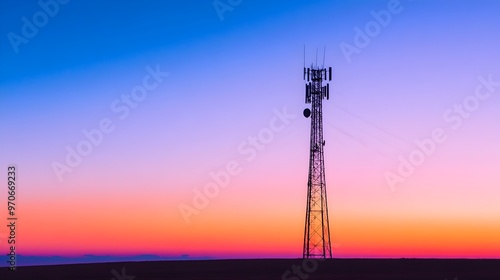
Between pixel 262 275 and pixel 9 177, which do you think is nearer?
pixel 9 177

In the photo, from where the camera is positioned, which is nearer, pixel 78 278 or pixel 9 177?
pixel 9 177

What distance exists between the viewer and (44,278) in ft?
162

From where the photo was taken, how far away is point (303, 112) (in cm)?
5578

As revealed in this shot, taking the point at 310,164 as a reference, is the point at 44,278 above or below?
below

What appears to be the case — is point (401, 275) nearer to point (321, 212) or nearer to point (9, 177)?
point (321, 212)

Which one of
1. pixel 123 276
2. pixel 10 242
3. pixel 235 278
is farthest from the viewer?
pixel 123 276

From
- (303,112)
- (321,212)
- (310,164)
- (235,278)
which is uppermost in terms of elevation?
(303,112)

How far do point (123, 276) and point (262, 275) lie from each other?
10.2 metres

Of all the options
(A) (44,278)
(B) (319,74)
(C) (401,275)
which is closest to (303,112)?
(B) (319,74)

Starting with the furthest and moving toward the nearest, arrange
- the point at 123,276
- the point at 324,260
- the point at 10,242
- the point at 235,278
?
the point at 324,260, the point at 123,276, the point at 235,278, the point at 10,242

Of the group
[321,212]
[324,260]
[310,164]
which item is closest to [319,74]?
[310,164]

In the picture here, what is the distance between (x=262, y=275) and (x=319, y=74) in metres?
17.3

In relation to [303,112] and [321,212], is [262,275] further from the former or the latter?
[303,112]

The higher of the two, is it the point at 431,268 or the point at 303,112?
the point at 303,112
